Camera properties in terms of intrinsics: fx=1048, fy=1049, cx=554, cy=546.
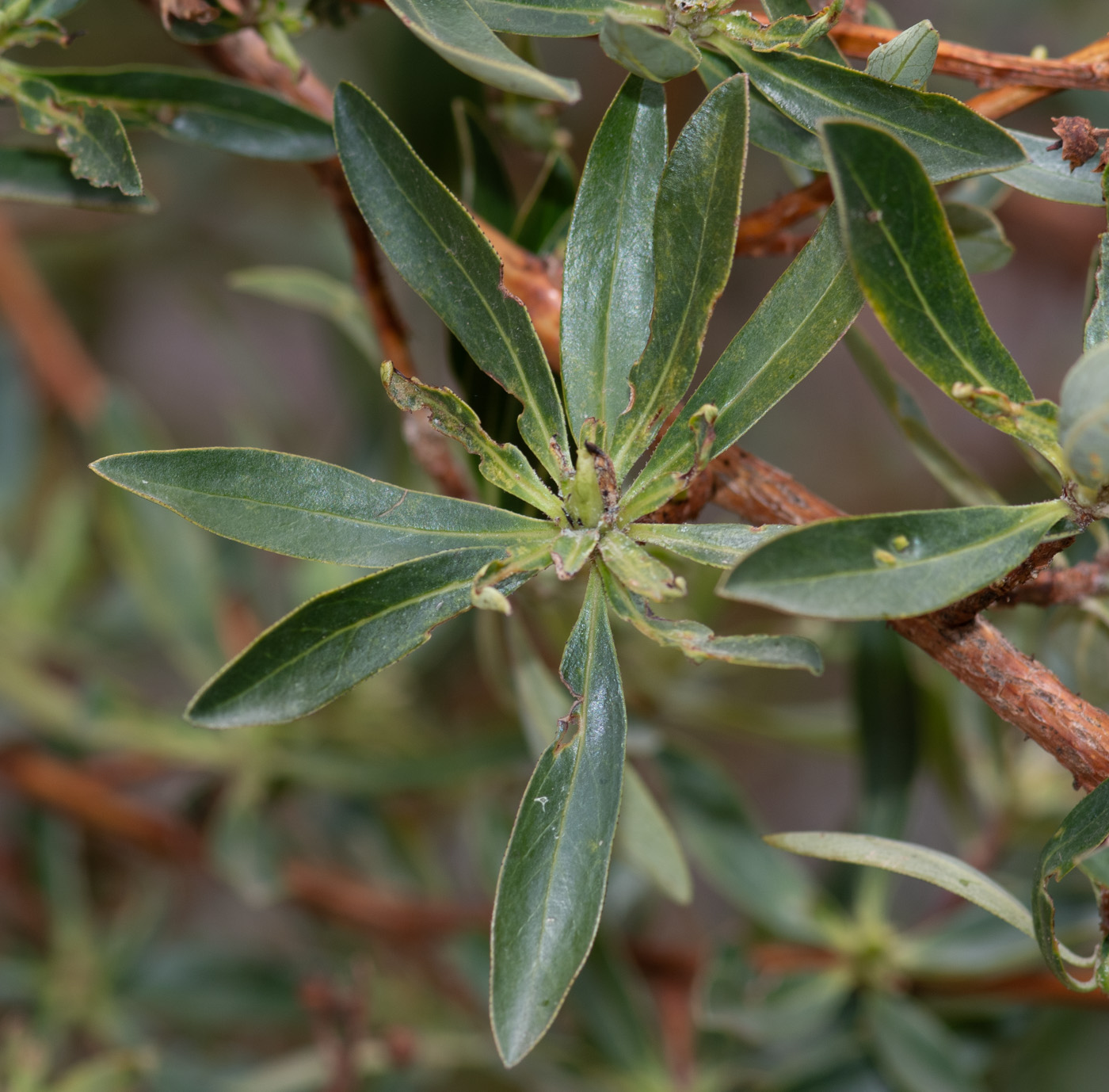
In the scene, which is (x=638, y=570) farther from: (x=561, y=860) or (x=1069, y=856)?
(x=1069, y=856)

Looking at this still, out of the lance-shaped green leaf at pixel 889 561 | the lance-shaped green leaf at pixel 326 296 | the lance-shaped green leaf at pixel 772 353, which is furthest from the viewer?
the lance-shaped green leaf at pixel 326 296

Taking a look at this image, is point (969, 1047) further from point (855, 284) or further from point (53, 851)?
point (53, 851)

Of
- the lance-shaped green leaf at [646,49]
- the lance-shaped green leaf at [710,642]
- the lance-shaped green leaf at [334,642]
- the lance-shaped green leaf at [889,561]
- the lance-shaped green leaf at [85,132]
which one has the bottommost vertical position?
the lance-shaped green leaf at [334,642]

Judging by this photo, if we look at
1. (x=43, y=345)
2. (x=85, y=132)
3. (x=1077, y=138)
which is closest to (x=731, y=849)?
(x=1077, y=138)

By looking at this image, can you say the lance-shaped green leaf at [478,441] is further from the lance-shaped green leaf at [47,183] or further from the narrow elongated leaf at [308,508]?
the lance-shaped green leaf at [47,183]

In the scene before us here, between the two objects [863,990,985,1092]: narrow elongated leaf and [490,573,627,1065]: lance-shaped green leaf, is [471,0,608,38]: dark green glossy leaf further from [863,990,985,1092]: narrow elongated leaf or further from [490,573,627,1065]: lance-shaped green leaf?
[863,990,985,1092]: narrow elongated leaf

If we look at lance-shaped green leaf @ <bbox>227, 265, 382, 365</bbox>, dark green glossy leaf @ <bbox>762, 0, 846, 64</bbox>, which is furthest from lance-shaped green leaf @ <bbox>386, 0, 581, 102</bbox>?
lance-shaped green leaf @ <bbox>227, 265, 382, 365</bbox>

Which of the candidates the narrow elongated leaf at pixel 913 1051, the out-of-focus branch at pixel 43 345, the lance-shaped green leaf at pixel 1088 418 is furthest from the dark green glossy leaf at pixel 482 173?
the out-of-focus branch at pixel 43 345
